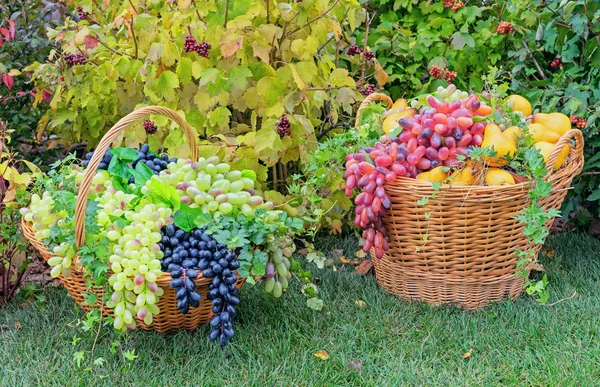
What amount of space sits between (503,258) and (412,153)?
1.60ft

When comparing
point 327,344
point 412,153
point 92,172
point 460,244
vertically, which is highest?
point 92,172

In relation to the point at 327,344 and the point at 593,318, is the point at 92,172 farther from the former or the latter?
the point at 593,318

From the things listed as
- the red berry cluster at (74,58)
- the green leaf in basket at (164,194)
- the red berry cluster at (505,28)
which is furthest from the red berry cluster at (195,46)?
the red berry cluster at (505,28)

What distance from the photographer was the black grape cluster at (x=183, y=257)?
1.83 meters

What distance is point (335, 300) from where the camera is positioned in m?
2.40

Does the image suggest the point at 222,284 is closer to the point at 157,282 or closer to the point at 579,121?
the point at 157,282

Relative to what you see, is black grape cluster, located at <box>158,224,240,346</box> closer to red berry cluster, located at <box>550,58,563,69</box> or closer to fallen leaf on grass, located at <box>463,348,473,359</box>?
fallen leaf on grass, located at <box>463,348,473,359</box>

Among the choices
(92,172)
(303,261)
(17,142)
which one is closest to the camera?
(92,172)

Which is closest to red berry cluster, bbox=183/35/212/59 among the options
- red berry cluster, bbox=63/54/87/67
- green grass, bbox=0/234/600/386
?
red berry cluster, bbox=63/54/87/67

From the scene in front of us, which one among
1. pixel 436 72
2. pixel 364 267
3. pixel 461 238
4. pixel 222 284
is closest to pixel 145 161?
pixel 222 284

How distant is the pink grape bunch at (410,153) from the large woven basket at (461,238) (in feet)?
0.20

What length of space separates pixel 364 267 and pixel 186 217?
98cm

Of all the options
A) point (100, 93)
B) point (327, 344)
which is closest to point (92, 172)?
point (327, 344)

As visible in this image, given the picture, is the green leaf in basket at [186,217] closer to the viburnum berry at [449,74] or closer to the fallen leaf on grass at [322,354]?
the fallen leaf on grass at [322,354]
